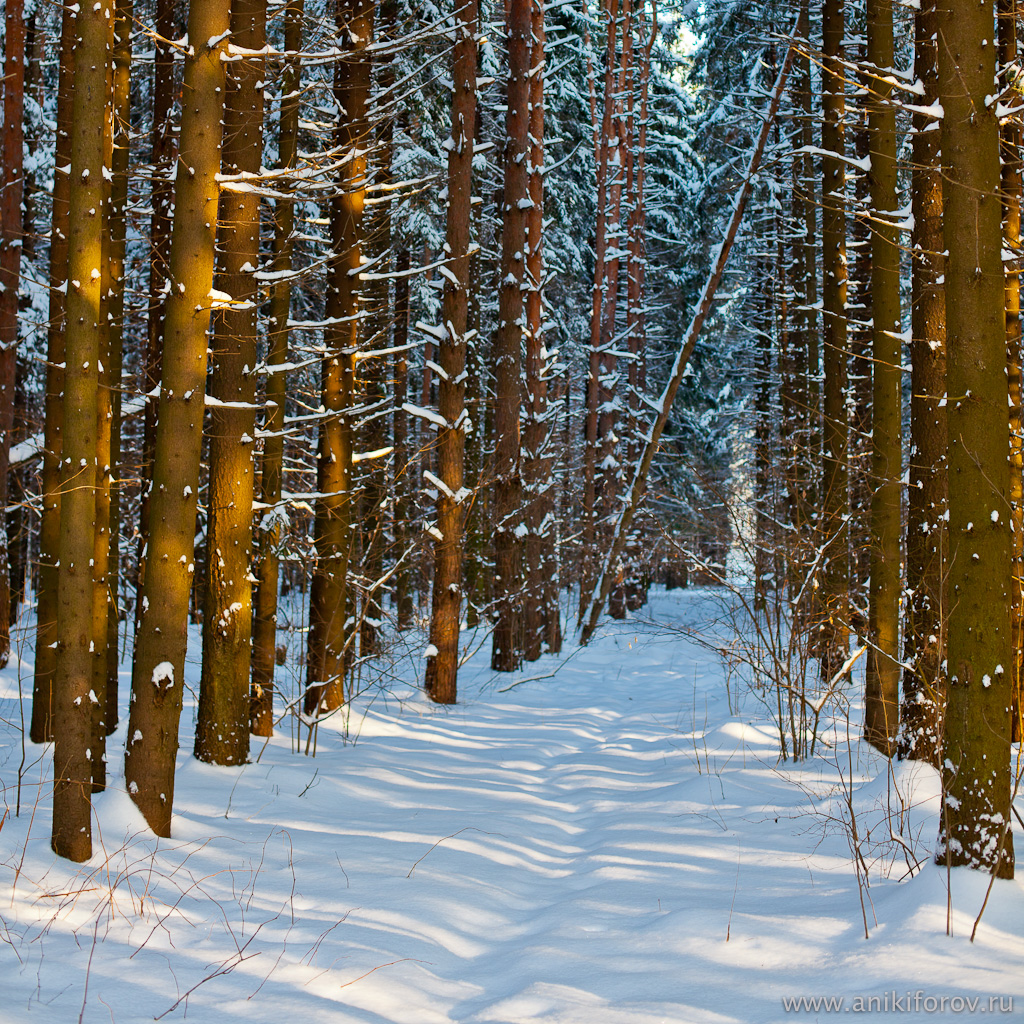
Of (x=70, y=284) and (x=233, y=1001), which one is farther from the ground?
(x=70, y=284)

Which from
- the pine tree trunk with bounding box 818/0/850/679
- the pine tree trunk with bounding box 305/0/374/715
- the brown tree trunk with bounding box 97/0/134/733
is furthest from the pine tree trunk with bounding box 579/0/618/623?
the brown tree trunk with bounding box 97/0/134/733

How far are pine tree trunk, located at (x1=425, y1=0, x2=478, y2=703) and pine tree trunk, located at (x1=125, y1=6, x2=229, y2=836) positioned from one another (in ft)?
19.2

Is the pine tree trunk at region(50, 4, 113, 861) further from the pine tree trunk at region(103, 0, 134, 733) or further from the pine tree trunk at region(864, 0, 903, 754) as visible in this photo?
the pine tree trunk at region(864, 0, 903, 754)

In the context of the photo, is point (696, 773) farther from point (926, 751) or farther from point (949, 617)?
point (949, 617)

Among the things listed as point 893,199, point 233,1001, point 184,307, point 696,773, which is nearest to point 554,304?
point 893,199

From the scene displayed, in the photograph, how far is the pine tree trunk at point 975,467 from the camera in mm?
Result: 4332

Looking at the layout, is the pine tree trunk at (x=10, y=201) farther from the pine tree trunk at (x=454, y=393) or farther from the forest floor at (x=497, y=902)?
the pine tree trunk at (x=454, y=393)

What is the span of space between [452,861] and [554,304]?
66.9ft

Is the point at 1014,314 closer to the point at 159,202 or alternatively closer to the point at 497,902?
the point at 497,902

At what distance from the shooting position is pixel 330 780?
23.8 feet

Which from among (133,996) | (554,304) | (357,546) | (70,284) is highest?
(554,304)

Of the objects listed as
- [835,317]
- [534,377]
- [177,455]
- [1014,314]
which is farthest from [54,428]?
[1014,314]

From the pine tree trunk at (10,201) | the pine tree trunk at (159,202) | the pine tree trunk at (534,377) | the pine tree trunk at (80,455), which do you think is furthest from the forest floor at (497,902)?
the pine tree trunk at (534,377)

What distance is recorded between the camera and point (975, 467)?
4422 millimetres
